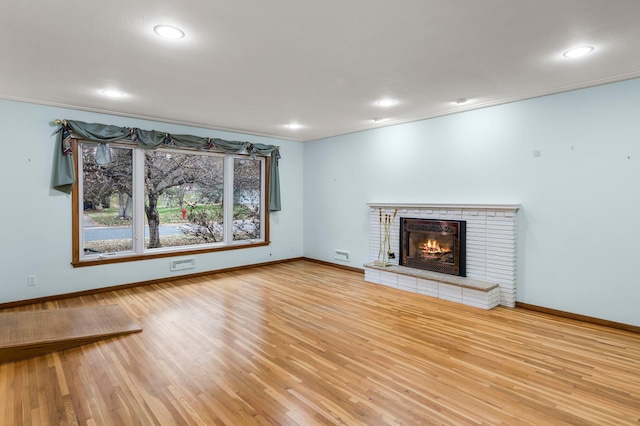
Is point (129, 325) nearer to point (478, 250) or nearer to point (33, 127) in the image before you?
point (33, 127)

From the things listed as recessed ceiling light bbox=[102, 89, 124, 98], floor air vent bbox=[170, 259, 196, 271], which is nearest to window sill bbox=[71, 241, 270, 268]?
floor air vent bbox=[170, 259, 196, 271]

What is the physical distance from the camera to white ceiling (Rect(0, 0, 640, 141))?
85.1 inches

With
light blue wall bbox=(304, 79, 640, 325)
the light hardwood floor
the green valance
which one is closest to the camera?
the light hardwood floor

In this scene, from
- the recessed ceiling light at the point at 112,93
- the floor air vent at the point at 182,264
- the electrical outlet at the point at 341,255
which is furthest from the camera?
the electrical outlet at the point at 341,255

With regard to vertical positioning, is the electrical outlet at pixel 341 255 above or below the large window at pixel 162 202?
below

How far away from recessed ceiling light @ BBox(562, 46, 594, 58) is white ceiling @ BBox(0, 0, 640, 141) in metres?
0.06

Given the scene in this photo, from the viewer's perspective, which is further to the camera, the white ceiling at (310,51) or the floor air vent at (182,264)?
the floor air vent at (182,264)

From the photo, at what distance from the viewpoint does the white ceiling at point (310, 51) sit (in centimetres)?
216

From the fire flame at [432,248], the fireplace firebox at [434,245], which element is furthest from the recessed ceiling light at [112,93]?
the fire flame at [432,248]

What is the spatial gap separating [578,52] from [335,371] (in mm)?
3312

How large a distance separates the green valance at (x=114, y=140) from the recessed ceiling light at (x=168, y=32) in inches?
113

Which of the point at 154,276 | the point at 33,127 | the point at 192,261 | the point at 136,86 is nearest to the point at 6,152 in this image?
the point at 33,127

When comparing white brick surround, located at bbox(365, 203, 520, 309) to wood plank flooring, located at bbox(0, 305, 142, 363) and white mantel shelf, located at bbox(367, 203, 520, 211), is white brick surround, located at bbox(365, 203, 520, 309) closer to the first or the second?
white mantel shelf, located at bbox(367, 203, 520, 211)

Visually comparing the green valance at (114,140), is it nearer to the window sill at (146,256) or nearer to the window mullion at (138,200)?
the window mullion at (138,200)
